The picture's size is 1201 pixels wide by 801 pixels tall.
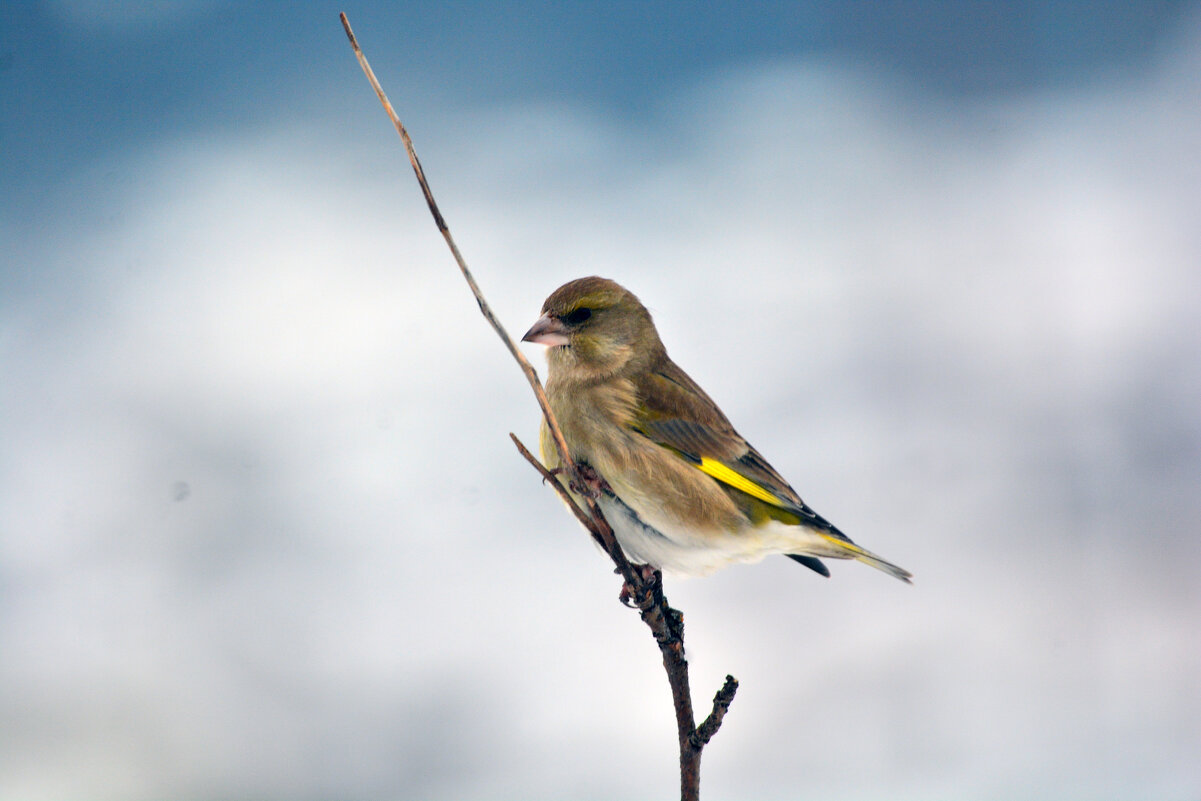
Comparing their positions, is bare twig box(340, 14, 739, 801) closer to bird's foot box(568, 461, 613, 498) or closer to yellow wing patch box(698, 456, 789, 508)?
bird's foot box(568, 461, 613, 498)

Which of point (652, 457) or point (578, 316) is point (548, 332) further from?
point (652, 457)

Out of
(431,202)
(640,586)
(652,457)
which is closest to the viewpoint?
(431,202)

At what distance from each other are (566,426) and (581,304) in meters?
0.17

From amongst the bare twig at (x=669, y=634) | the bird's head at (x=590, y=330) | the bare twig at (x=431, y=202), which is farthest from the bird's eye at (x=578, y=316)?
the bare twig at (x=431, y=202)

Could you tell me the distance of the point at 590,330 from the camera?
1318 mm

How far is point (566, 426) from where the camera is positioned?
49.9 inches

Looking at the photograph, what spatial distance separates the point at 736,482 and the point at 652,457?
14 cm

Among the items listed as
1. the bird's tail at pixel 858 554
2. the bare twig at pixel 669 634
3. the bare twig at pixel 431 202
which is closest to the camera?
the bare twig at pixel 431 202

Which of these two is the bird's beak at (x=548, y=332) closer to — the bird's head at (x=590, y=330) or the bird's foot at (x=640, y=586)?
the bird's head at (x=590, y=330)

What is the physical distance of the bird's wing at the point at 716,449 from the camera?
1313 millimetres

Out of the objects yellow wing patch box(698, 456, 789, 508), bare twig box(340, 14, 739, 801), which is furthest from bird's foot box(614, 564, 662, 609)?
yellow wing patch box(698, 456, 789, 508)

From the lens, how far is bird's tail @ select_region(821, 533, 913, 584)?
1232 millimetres

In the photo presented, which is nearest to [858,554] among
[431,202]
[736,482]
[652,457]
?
[736,482]

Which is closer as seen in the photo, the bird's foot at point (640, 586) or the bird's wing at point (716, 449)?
the bird's foot at point (640, 586)
